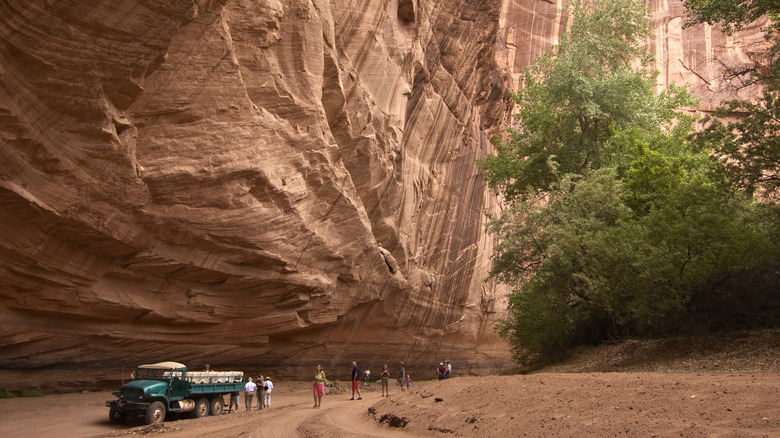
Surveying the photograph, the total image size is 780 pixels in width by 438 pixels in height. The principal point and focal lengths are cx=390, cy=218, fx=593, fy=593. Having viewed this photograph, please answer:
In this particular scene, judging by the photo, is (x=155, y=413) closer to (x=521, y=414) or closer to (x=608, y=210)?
(x=521, y=414)

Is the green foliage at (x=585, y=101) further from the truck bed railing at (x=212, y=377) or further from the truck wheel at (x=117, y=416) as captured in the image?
the truck wheel at (x=117, y=416)

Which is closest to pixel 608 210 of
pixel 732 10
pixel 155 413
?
pixel 732 10

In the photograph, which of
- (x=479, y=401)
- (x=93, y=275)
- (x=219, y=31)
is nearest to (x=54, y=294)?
(x=93, y=275)

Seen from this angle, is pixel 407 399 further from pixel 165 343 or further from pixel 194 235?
pixel 165 343

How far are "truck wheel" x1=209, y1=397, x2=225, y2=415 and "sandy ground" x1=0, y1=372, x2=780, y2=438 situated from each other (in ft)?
2.16

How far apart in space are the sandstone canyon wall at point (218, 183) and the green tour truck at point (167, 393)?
3.63 meters

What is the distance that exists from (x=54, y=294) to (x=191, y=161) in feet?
17.2

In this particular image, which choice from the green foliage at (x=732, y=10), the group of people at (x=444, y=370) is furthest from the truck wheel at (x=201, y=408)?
the green foliage at (x=732, y=10)

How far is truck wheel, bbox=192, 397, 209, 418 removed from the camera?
15477 millimetres

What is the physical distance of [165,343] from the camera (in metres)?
19.7

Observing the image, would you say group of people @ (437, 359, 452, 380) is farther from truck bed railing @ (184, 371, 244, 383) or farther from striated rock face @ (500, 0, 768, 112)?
striated rock face @ (500, 0, 768, 112)

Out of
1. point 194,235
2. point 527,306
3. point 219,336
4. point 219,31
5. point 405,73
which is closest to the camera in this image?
point 219,31

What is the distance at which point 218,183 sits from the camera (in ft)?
56.7

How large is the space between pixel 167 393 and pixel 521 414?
30.2 ft
